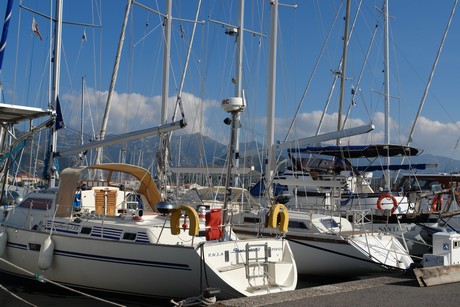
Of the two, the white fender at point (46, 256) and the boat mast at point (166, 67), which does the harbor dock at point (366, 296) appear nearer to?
the white fender at point (46, 256)

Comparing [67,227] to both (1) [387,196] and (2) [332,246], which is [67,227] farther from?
(1) [387,196]

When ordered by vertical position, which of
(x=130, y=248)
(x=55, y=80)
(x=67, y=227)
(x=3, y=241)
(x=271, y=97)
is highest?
(x=55, y=80)

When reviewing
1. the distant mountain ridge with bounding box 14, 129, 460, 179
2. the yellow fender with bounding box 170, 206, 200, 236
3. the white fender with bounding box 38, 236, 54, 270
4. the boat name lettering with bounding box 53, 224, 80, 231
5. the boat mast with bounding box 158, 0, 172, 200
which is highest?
the boat mast with bounding box 158, 0, 172, 200

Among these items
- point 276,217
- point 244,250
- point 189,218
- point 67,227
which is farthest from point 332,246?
point 67,227

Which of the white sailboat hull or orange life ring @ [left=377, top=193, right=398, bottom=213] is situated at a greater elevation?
orange life ring @ [left=377, top=193, right=398, bottom=213]

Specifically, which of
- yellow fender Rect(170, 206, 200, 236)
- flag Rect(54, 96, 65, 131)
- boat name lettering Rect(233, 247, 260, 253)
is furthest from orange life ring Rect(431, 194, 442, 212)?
flag Rect(54, 96, 65, 131)

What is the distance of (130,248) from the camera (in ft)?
36.0

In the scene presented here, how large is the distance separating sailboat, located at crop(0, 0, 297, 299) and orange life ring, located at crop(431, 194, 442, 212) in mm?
11123

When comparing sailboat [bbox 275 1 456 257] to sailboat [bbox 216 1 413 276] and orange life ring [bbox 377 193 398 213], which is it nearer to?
orange life ring [bbox 377 193 398 213]

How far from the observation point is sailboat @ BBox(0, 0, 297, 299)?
10414 mm

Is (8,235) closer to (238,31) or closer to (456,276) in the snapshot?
(456,276)

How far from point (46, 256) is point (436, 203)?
587 inches

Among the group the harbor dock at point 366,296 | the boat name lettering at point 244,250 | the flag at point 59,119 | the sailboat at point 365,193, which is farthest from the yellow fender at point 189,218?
the flag at point 59,119

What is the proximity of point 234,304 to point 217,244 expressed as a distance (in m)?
2.05
